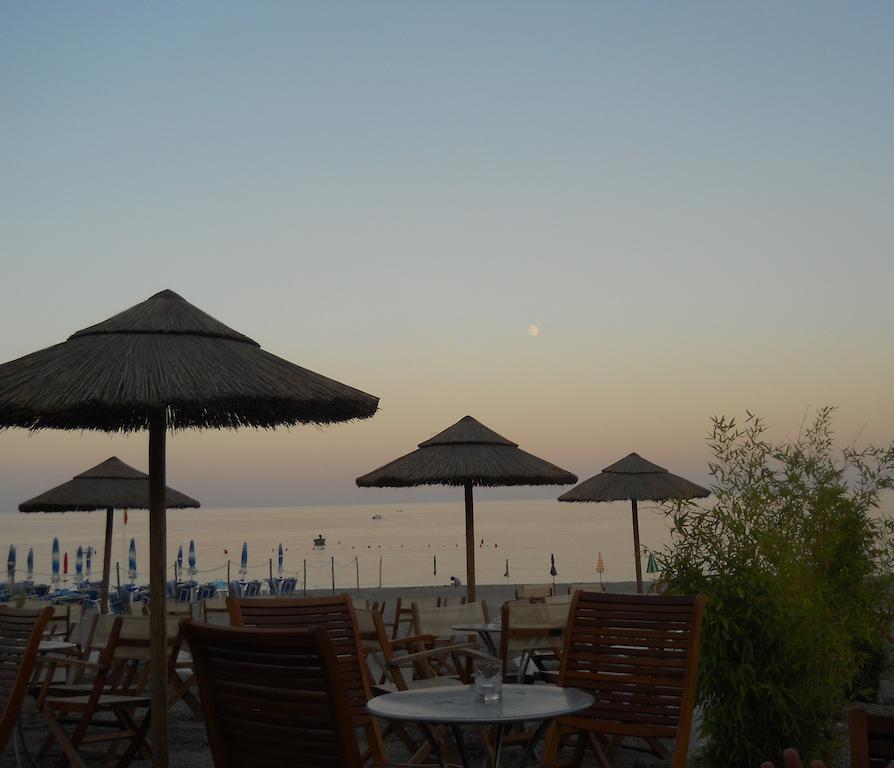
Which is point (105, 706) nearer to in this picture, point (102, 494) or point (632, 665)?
point (632, 665)

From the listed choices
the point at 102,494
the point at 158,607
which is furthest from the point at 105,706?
the point at 102,494

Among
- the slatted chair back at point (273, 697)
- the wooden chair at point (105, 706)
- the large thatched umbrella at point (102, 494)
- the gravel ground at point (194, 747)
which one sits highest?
the large thatched umbrella at point (102, 494)

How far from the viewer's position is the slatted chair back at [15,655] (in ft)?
14.1

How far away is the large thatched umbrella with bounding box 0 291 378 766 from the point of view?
558 centimetres

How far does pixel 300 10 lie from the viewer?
49.4 feet

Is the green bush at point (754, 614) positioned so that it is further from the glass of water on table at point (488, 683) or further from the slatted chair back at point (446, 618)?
the glass of water on table at point (488, 683)

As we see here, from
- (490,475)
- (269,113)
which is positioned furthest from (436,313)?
(490,475)

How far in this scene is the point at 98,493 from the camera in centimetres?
1293

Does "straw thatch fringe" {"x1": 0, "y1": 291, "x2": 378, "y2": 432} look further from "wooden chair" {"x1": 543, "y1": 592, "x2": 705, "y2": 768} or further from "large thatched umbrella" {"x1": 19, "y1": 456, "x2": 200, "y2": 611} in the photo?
"large thatched umbrella" {"x1": 19, "y1": 456, "x2": 200, "y2": 611}

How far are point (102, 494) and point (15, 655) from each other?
8.68 m

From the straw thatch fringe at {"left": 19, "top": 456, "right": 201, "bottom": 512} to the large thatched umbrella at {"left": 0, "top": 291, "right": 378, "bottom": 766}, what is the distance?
6.80m

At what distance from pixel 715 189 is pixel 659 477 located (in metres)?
5.23

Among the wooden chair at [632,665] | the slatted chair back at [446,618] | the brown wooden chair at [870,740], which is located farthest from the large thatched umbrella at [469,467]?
the brown wooden chair at [870,740]

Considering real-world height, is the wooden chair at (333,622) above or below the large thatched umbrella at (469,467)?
below
